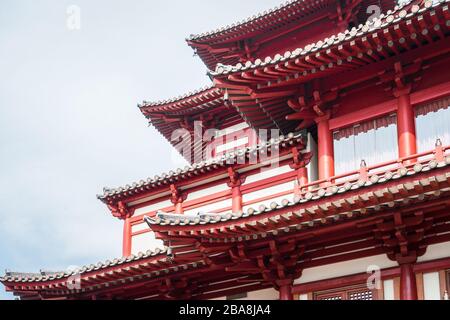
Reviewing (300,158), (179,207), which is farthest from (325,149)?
(179,207)

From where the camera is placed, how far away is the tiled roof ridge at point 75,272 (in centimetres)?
1580

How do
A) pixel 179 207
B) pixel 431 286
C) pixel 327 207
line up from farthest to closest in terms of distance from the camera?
pixel 179 207
pixel 431 286
pixel 327 207

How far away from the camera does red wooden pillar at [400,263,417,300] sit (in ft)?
41.3

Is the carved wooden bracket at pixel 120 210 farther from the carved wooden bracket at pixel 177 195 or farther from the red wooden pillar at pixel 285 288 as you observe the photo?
the red wooden pillar at pixel 285 288

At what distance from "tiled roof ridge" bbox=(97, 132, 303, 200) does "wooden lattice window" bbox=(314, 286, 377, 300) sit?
15.0 ft

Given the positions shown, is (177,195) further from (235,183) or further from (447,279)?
(447,279)

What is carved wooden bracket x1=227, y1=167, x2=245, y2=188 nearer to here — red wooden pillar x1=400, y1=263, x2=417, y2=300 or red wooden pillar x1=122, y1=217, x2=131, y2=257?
red wooden pillar x1=122, y1=217, x2=131, y2=257

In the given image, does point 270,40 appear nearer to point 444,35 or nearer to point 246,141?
point 246,141

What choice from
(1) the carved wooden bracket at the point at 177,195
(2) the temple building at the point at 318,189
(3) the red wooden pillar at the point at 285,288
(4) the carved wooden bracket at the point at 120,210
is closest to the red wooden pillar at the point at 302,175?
(2) the temple building at the point at 318,189

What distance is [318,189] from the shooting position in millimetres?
14094

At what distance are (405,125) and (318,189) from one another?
2606 millimetres

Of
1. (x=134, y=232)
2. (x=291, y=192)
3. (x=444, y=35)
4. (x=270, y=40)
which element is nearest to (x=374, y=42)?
(x=444, y=35)
